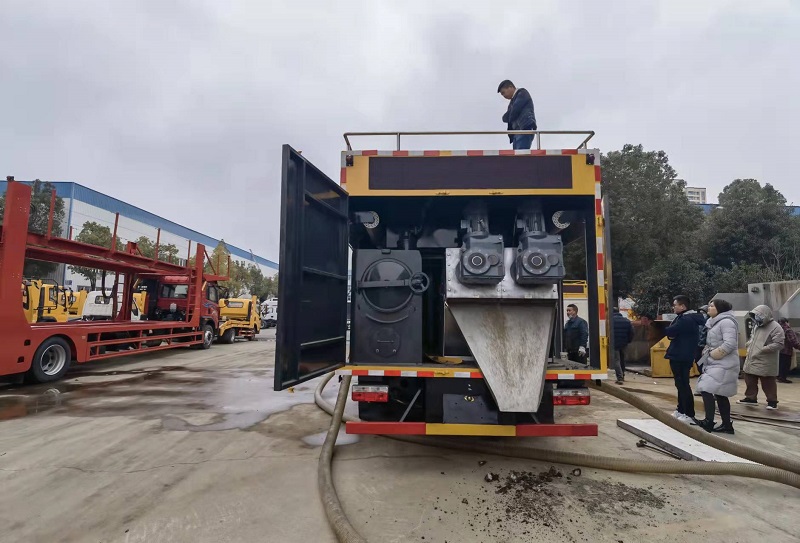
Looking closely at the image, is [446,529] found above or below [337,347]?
below

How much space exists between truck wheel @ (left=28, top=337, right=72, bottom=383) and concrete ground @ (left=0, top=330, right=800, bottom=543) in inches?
115

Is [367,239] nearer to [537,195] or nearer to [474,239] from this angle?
[474,239]

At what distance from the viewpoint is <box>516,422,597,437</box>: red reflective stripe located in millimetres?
3705

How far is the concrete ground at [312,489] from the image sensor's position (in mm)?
3068

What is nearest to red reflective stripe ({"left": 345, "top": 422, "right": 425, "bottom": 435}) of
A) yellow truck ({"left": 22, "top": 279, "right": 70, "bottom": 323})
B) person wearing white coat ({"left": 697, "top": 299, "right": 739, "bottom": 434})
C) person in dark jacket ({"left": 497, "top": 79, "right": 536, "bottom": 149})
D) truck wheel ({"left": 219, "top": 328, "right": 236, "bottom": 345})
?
person in dark jacket ({"left": 497, "top": 79, "right": 536, "bottom": 149})

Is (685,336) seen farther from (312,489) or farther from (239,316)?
(239,316)

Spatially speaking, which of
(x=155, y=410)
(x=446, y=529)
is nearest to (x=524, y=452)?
(x=446, y=529)

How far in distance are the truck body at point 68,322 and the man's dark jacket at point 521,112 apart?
856cm

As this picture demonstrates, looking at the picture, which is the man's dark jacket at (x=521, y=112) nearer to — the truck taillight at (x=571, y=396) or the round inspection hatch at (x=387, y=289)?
the round inspection hatch at (x=387, y=289)

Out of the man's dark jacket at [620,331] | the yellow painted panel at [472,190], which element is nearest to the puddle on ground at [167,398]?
the yellow painted panel at [472,190]

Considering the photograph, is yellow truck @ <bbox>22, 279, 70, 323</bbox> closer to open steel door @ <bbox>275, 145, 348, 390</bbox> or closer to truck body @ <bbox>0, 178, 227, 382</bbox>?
truck body @ <bbox>0, 178, 227, 382</bbox>

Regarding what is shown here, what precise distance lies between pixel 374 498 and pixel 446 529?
75 centimetres

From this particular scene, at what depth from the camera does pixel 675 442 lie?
15.3 feet

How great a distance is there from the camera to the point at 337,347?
425 cm
